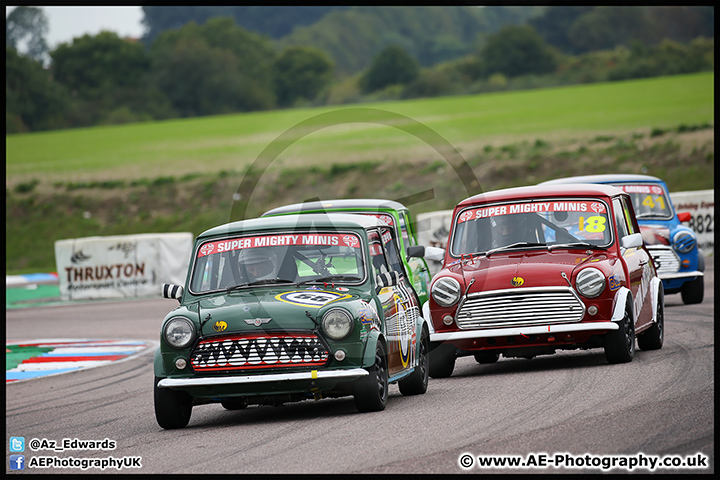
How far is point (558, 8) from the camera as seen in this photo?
115375mm

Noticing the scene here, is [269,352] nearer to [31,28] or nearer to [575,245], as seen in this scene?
[575,245]

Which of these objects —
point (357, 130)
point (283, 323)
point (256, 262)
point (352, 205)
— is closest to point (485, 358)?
point (352, 205)

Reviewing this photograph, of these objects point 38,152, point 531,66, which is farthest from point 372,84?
point 38,152

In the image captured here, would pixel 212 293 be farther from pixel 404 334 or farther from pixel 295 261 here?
pixel 404 334

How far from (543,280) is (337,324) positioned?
2.72 m

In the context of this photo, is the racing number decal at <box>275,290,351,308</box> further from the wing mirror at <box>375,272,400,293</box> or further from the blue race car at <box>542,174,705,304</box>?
the blue race car at <box>542,174,705,304</box>

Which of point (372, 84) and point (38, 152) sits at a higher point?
point (372, 84)

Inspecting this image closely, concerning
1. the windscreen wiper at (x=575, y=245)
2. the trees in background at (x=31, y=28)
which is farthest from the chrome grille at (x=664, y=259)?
the trees in background at (x=31, y=28)

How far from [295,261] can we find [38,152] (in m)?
62.2

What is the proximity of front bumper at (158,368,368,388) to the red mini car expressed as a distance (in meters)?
2.38

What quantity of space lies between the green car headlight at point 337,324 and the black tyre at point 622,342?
308 centimetres

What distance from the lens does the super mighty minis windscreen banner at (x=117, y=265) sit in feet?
83.6

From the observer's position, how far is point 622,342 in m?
9.95

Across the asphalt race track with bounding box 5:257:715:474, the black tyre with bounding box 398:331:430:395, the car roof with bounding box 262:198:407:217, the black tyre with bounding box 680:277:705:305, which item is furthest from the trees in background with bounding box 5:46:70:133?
the black tyre with bounding box 398:331:430:395
